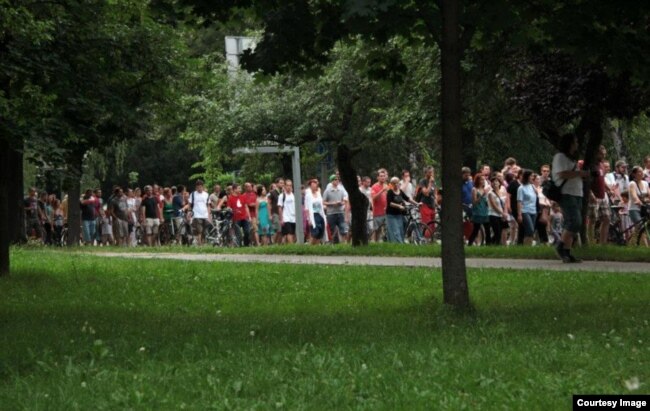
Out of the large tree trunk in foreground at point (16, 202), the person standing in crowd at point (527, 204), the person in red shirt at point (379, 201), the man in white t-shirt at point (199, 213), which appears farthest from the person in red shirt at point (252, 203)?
the person standing in crowd at point (527, 204)

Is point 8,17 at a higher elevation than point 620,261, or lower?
higher

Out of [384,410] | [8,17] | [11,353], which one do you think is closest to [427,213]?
[8,17]

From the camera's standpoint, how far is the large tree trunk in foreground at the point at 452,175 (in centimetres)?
1131

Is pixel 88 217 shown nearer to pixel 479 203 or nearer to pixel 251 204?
pixel 251 204

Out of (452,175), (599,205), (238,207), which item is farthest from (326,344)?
(238,207)

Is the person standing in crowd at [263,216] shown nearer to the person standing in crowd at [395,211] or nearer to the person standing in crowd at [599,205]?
the person standing in crowd at [395,211]

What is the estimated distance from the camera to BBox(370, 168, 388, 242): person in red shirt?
29.0 m

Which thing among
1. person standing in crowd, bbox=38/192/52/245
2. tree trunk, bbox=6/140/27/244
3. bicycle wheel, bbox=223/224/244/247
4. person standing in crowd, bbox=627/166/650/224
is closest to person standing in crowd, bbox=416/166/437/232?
person standing in crowd, bbox=627/166/650/224

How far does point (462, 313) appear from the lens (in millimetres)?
11180

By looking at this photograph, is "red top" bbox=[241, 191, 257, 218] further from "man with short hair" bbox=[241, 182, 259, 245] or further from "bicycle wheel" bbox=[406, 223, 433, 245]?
"bicycle wheel" bbox=[406, 223, 433, 245]

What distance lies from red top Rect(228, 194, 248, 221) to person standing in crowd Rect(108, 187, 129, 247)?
531cm

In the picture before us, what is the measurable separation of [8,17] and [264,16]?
3.87m

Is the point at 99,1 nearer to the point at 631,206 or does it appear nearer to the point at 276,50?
the point at 276,50

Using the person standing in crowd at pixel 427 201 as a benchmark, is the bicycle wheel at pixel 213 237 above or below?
below
